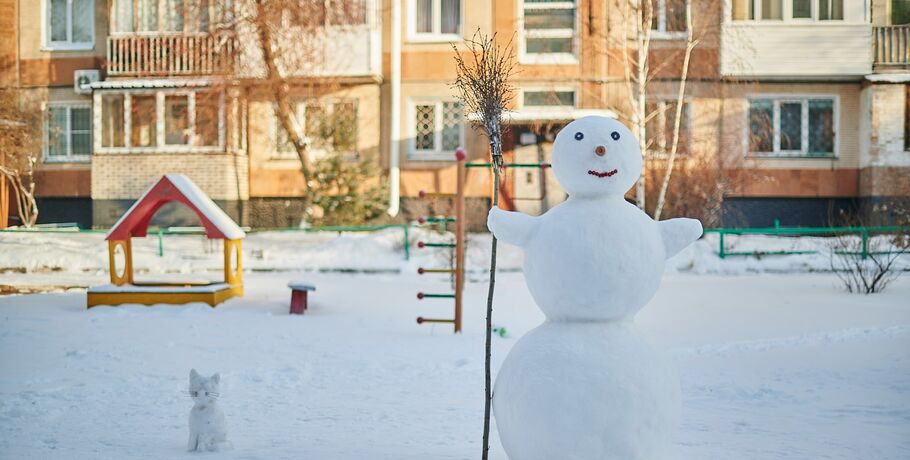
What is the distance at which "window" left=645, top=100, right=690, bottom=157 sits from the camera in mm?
17266

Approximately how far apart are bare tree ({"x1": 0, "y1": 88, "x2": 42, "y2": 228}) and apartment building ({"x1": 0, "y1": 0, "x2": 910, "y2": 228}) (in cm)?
280

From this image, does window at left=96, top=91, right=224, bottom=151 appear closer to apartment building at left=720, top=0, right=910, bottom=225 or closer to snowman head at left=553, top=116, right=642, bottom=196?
apartment building at left=720, top=0, right=910, bottom=225

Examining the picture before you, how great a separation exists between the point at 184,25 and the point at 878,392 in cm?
1696

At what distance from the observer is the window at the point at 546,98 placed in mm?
18391

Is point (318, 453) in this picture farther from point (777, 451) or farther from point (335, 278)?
point (335, 278)

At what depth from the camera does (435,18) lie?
62.6 ft

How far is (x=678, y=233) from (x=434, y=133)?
15656mm

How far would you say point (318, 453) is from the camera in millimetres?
4418

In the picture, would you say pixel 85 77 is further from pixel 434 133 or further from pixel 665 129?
pixel 665 129

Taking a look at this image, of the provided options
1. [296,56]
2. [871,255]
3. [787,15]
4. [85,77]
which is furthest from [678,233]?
[85,77]

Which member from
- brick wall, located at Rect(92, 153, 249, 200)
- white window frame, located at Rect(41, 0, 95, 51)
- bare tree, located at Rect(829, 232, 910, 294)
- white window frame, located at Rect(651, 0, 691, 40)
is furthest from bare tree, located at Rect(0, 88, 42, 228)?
white window frame, located at Rect(651, 0, 691, 40)

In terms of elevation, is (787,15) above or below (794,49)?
above

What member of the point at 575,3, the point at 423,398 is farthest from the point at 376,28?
the point at 423,398

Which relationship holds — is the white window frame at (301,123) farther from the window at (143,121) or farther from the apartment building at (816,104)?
the apartment building at (816,104)
